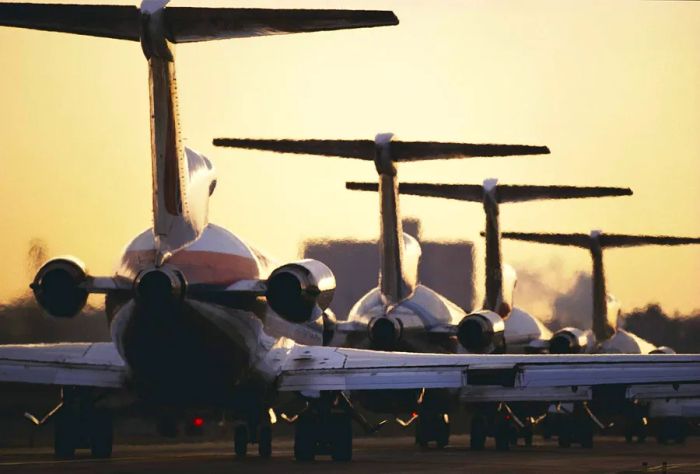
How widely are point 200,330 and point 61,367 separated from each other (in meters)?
3.92

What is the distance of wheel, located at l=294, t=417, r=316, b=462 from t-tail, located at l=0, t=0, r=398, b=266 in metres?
6.06

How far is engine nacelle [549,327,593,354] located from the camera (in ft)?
171

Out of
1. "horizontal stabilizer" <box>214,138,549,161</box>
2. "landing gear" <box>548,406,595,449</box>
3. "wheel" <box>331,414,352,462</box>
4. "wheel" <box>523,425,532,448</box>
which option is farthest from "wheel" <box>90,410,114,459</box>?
"wheel" <box>523,425,532,448</box>

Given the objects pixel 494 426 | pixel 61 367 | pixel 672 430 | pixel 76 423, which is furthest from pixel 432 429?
pixel 61 367

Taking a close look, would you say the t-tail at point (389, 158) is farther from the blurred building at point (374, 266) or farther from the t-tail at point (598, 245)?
the t-tail at point (598, 245)

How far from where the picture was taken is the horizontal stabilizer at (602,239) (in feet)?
191

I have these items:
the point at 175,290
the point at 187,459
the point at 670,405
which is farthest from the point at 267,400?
the point at 670,405

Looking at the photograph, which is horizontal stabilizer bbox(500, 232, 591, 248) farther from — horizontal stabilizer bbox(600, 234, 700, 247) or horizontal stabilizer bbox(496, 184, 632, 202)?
horizontal stabilizer bbox(496, 184, 632, 202)

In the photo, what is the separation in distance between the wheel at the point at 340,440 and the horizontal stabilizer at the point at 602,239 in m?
24.5

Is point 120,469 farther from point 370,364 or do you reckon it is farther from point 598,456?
point 598,456

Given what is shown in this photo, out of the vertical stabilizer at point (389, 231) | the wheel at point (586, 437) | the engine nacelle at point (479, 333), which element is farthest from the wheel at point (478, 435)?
Result: the vertical stabilizer at point (389, 231)

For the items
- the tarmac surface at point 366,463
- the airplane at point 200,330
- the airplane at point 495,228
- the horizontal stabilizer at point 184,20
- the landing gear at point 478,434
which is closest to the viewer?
the horizontal stabilizer at point 184,20

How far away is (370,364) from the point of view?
34156 mm

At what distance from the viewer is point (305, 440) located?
35.4 metres
